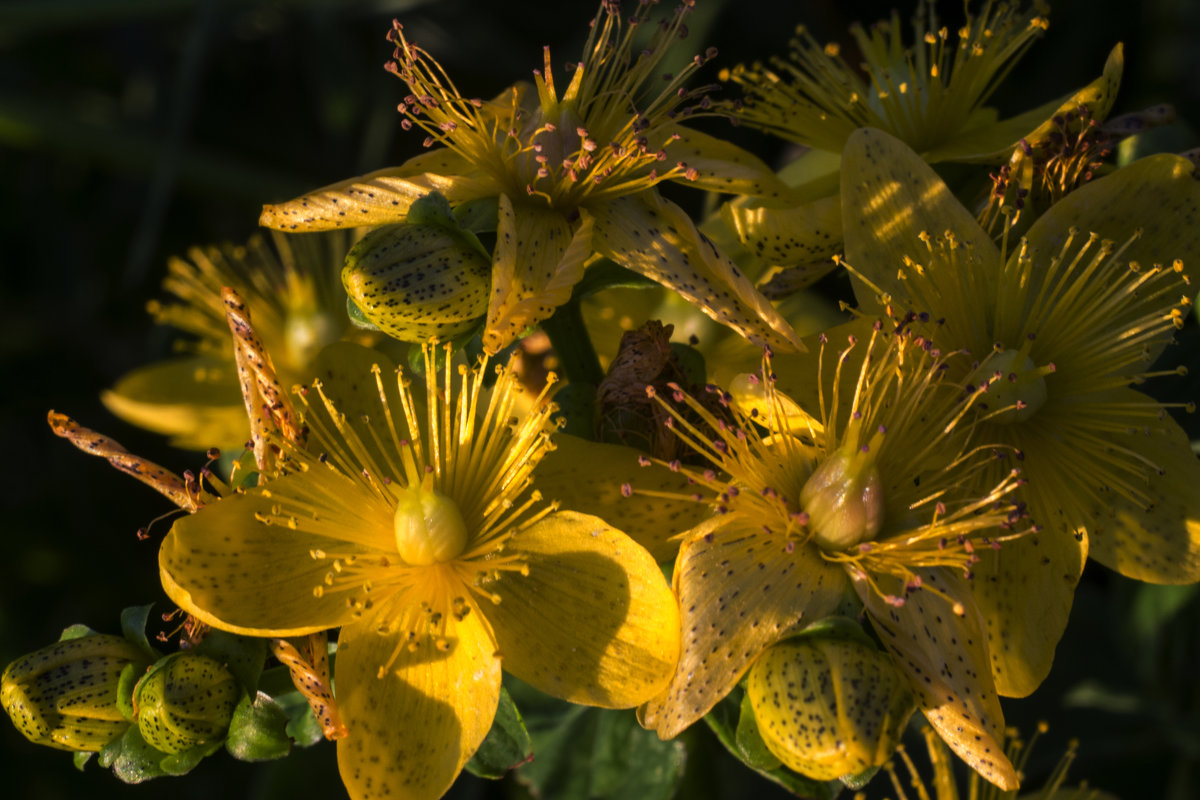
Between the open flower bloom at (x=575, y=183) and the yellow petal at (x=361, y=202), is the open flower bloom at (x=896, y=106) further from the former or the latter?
the yellow petal at (x=361, y=202)

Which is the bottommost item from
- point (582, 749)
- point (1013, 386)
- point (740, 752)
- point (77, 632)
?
point (582, 749)

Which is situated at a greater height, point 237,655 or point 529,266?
point 529,266

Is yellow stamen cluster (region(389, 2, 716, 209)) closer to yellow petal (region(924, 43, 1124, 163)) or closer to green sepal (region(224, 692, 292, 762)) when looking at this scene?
yellow petal (region(924, 43, 1124, 163))

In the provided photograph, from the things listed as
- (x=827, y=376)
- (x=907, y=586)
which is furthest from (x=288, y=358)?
(x=907, y=586)

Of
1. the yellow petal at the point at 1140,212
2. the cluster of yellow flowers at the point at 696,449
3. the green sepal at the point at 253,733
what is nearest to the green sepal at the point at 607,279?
the cluster of yellow flowers at the point at 696,449

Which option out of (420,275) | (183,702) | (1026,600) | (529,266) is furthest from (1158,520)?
(183,702)

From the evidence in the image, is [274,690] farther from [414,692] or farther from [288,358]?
[288,358]

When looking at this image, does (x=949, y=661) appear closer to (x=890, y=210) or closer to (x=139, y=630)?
(x=890, y=210)
